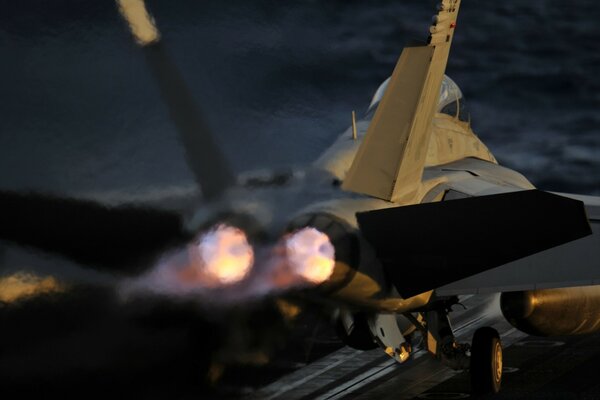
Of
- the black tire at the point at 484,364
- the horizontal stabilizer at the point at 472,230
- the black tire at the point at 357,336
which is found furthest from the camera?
the black tire at the point at 357,336

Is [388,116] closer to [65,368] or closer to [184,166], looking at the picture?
[184,166]

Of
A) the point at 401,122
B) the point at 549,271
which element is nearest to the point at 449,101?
the point at 549,271

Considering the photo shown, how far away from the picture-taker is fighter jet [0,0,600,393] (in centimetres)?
1628

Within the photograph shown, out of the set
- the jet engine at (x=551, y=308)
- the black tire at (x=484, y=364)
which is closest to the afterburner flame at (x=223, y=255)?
the black tire at (x=484, y=364)

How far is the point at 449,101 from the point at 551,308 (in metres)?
4.56

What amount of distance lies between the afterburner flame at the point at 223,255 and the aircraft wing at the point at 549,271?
387 centimetres

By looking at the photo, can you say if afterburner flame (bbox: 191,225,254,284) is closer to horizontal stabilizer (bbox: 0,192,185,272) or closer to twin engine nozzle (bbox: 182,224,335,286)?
twin engine nozzle (bbox: 182,224,335,286)

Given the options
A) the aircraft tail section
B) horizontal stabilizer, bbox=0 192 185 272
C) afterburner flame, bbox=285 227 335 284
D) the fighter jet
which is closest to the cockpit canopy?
the fighter jet

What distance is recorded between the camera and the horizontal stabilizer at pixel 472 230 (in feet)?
53.4

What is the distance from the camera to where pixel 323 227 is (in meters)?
16.5

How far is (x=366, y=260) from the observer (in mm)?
16938

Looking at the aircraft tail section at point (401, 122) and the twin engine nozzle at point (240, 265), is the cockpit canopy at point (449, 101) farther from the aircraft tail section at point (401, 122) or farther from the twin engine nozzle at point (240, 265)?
the twin engine nozzle at point (240, 265)

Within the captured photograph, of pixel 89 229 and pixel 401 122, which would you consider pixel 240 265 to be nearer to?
pixel 89 229

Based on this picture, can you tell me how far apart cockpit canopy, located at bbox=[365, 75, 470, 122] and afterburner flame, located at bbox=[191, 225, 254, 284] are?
7.17 metres
